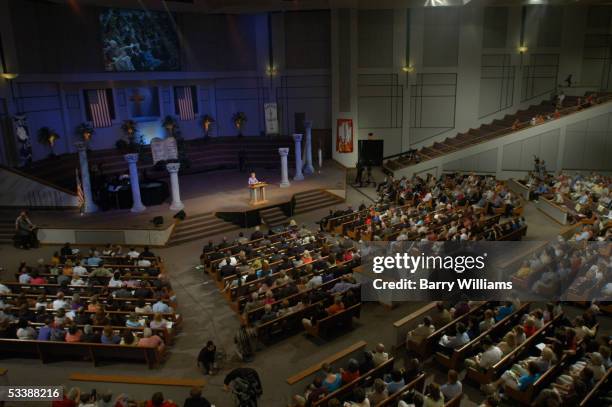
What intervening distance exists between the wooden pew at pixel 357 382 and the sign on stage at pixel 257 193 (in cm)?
1009

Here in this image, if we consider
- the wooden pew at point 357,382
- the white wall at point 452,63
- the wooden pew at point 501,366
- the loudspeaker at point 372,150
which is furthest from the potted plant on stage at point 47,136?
the wooden pew at point 501,366

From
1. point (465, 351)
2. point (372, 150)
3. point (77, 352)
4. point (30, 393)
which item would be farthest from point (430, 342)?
point (372, 150)

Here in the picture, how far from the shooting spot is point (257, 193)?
16.9 m

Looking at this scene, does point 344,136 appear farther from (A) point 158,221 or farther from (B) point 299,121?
(A) point 158,221

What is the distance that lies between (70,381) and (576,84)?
2526 centimetres

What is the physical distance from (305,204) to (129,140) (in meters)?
9.82

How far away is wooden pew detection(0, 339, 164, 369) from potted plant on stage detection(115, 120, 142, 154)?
45.8 ft

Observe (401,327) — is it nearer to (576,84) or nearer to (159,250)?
(159,250)

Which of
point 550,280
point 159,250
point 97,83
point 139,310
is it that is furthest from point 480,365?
point 97,83

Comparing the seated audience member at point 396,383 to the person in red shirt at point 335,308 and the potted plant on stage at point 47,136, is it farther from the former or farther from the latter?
the potted plant on stage at point 47,136

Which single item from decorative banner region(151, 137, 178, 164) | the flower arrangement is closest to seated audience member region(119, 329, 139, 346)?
decorative banner region(151, 137, 178, 164)

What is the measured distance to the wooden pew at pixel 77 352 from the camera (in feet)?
27.1

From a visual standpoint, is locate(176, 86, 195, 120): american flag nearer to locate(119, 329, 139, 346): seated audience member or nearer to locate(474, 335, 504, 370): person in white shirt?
locate(119, 329, 139, 346): seated audience member

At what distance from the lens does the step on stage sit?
14.5 metres
